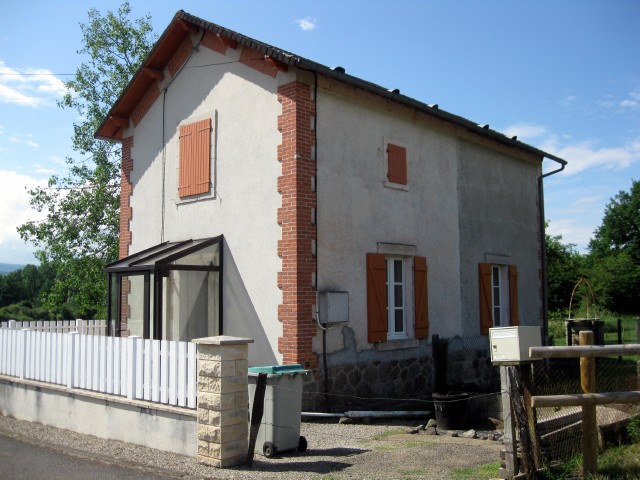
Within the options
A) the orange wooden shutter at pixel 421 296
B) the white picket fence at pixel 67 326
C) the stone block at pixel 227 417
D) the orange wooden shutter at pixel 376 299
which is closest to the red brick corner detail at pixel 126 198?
the white picket fence at pixel 67 326

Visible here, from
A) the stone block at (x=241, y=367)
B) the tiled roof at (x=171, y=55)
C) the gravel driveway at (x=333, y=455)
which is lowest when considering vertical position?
the gravel driveway at (x=333, y=455)

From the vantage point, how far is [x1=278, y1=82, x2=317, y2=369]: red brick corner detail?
9.82 meters

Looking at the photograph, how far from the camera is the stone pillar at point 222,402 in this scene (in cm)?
662

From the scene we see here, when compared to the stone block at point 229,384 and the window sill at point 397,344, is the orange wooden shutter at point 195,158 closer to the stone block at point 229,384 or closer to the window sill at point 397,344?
the window sill at point 397,344

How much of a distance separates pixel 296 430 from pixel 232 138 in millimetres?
5614

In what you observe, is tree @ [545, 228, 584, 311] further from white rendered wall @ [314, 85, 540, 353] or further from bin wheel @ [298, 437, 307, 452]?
bin wheel @ [298, 437, 307, 452]

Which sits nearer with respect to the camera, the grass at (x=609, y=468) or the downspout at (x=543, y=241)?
the grass at (x=609, y=468)

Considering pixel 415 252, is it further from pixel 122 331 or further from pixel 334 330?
pixel 122 331

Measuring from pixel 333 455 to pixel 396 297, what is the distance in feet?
16.3

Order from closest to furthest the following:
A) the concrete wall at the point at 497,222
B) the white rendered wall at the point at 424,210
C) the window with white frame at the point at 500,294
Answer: the white rendered wall at the point at 424,210, the concrete wall at the point at 497,222, the window with white frame at the point at 500,294

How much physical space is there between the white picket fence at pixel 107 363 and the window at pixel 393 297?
14.4ft

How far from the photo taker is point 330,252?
10508 millimetres

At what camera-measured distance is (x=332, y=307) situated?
10164 mm

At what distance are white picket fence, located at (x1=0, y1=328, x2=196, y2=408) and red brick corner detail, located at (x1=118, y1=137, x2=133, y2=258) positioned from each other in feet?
10.6
